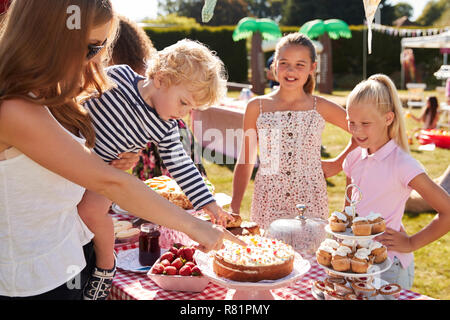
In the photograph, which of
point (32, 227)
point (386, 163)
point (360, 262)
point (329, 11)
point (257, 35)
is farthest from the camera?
point (329, 11)

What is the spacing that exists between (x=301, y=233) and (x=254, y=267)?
438 mm

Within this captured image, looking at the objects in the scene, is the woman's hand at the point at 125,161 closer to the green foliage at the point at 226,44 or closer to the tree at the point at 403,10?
the green foliage at the point at 226,44

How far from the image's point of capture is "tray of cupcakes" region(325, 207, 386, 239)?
160cm

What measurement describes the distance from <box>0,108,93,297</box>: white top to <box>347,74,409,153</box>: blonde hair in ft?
4.30

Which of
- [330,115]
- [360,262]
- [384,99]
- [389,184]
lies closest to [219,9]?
[330,115]

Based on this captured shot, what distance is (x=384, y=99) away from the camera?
2.05m

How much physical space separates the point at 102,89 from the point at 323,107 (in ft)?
5.11

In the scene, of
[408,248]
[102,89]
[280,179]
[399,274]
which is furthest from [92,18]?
[280,179]

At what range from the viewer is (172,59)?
5.62 ft

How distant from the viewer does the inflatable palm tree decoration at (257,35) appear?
48.9 feet

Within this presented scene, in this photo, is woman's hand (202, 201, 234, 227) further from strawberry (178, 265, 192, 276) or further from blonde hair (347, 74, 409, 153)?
blonde hair (347, 74, 409, 153)

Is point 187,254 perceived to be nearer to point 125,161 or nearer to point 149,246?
point 149,246

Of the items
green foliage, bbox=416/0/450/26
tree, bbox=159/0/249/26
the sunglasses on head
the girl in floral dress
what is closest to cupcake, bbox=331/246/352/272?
the sunglasses on head
